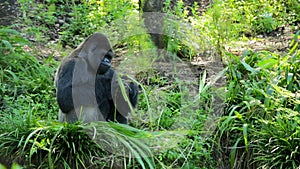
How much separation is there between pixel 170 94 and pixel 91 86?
44.0 inches

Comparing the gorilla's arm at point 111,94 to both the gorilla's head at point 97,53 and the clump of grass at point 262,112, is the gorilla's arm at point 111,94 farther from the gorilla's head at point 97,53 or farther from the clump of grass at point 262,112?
the clump of grass at point 262,112

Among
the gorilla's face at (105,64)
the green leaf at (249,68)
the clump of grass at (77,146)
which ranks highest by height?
the gorilla's face at (105,64)

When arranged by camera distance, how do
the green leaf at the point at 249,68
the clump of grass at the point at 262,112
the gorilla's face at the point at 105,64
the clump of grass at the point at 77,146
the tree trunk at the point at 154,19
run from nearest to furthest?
the clump of grass at the point at 77,146, the clump of grass at the point at 262,112, the gorilla's face at the point at 105,64, the green leaf at the point at 249,68, the tree trunk at the point at 154,19

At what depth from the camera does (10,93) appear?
5.80m

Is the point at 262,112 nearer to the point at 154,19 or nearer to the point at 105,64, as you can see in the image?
the point at 105,64

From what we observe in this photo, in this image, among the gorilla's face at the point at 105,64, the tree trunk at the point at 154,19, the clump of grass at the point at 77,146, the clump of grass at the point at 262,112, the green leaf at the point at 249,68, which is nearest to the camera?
the clump of grass at the point at 77,146

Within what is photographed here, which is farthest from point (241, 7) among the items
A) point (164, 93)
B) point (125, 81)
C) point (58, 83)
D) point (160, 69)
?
point (58, 83)

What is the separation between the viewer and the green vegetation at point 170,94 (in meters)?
4.35

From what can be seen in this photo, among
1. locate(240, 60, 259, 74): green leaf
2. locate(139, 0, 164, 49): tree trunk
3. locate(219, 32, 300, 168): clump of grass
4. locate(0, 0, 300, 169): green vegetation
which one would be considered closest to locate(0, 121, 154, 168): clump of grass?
locate(0, 0, 300, 169): green vegetation

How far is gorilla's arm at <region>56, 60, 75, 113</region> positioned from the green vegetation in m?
0.22

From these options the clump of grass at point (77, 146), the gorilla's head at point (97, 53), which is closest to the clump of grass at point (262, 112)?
the clump of grass at point (77, 146)

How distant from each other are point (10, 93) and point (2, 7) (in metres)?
2.25

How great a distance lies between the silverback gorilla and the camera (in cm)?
462

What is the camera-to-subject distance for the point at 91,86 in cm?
479
